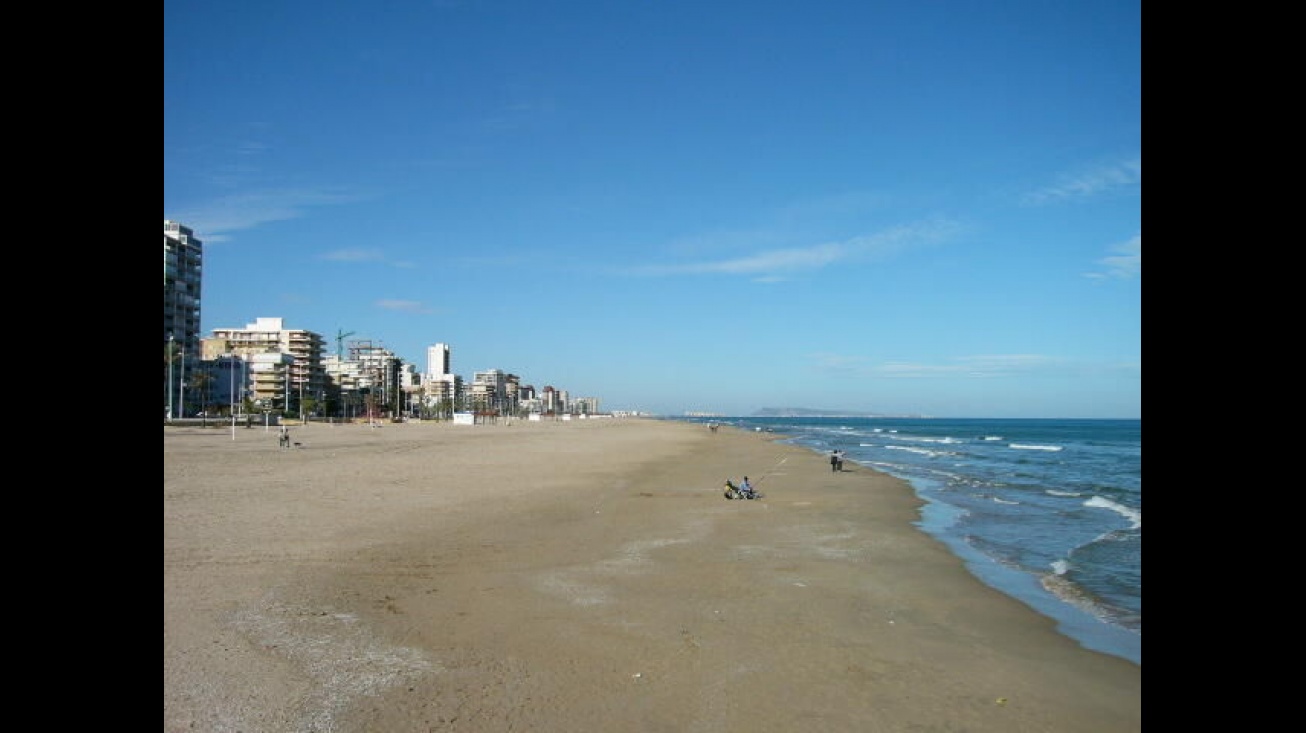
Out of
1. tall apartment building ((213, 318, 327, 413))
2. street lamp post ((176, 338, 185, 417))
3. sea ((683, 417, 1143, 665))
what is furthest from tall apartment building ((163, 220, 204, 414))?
sea ((683, 417, 1143, 665))

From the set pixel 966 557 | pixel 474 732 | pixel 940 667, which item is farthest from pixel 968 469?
pixel 474 732

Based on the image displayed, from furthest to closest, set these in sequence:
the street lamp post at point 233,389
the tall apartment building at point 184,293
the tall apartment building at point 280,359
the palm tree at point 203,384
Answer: the tall apartment building at point 280,359
the tall apartment building at point 184,293
the palm tree at point 203,384
the street lamp post at point 233,389

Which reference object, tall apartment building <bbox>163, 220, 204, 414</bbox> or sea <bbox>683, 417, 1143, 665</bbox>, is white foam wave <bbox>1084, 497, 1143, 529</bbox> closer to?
sea <bbox>683, 417, 1143, 665</bbox>

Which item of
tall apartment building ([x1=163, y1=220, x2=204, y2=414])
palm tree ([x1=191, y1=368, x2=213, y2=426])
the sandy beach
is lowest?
the sandy beach

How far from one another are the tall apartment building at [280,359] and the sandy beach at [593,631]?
13922 cm

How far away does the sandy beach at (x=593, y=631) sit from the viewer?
21.2 feet

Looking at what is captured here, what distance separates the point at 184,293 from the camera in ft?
398

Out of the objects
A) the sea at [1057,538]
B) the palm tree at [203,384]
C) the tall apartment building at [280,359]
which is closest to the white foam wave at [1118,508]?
the sea at [1057,538]

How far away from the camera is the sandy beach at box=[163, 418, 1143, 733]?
6449mm

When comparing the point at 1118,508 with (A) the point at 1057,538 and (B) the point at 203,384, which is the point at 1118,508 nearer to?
(A) the point at 1057,538

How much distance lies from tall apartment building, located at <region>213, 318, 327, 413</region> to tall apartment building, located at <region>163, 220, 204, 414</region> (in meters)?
19.1

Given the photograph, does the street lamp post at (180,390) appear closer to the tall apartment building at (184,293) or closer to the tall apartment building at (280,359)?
the tall apartment building at (184,293)
